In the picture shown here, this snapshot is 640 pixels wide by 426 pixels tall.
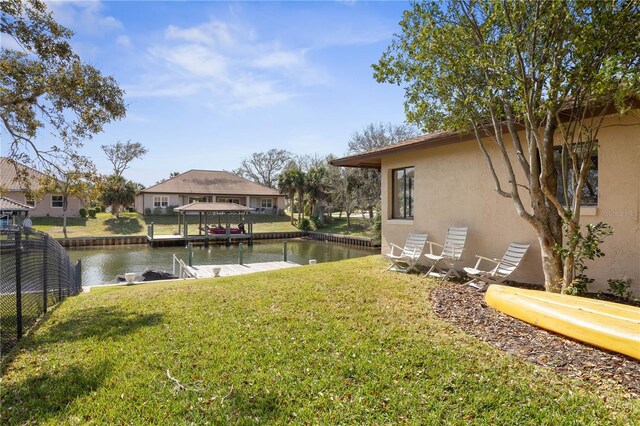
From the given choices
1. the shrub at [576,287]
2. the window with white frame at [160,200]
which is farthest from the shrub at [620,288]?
the window with white frame at [160,200]

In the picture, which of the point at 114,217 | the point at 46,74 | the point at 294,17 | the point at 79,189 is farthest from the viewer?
the point at 114,217

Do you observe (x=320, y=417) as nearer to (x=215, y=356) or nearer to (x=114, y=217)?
(x=215, y=356)

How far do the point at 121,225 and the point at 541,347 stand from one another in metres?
36.5

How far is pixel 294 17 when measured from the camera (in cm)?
912

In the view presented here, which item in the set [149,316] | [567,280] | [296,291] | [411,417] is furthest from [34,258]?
[567,280]

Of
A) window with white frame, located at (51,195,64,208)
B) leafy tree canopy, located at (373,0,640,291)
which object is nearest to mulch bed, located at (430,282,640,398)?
leafy tree canopy, located at (373,0,640,291)

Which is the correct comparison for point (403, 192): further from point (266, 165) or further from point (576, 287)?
point (266, 165)

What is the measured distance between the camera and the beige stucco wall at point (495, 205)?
621 centimetres

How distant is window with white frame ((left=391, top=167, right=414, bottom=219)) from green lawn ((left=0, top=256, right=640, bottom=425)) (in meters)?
5.33

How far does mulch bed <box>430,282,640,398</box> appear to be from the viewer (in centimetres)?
357

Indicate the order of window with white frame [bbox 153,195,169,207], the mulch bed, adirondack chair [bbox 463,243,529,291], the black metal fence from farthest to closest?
window with white frame [bbox 153,195,169,207] → adirondack chair [bbox 463,243,529,291] → the black metal fence → the mulch bed

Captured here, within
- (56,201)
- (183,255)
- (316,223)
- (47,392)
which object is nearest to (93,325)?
(47,392)

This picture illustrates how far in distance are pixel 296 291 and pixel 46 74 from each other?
5838 mm

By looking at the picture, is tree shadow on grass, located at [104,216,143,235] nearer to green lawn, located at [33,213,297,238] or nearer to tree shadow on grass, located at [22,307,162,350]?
green lawn, located at [33,213,297,238]
